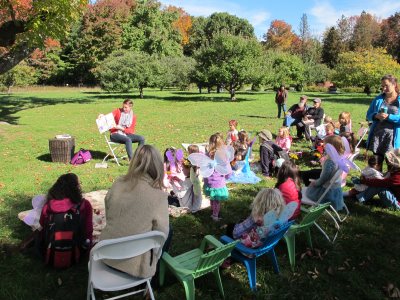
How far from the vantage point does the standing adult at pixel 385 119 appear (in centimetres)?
639

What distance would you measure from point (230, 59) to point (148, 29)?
27.7 m

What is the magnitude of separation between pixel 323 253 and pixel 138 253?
2.67 metres

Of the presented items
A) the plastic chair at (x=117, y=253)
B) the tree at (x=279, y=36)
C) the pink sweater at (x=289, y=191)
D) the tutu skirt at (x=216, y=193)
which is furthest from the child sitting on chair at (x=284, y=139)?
the tree at (x=279, y=36)

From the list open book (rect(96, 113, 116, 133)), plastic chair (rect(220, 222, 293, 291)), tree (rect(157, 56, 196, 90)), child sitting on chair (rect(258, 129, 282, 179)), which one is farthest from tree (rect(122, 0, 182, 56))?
plastic chair (rect(220, 222, 293, 291))

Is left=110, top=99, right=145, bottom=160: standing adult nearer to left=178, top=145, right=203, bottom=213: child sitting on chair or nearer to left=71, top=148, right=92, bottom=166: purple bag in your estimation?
left=71, top=148, right=92, bottom=166: purple bag

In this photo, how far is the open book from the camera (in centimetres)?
885

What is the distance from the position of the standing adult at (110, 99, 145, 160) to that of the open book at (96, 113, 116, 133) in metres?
0.13

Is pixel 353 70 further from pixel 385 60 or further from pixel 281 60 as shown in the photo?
pixel 281 60

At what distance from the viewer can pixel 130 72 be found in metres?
31.3

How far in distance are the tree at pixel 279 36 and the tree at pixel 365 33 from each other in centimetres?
1314

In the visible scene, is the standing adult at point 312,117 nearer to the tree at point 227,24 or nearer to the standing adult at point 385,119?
the standing adult at point 385,119

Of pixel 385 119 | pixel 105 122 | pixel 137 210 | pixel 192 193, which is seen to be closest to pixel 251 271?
pixel 137 210

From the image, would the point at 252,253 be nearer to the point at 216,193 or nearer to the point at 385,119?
the point at 216,193

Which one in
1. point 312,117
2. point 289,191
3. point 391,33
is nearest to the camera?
point 289,191
